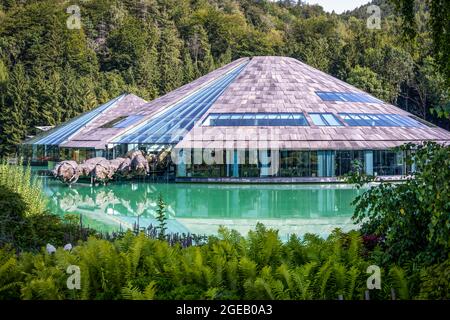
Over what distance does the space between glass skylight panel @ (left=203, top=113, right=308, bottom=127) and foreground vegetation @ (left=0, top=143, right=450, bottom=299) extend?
1089 inches

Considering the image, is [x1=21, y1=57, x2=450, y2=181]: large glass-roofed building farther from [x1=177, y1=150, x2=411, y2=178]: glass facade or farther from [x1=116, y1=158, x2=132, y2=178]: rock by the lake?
[x1=116, y1=158, x2=132, y2=178]: rock by the lake

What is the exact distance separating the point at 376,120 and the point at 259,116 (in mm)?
6934

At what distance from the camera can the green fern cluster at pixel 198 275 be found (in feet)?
22.4

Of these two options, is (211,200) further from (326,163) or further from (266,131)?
(326,163)

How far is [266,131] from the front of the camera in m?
35.3

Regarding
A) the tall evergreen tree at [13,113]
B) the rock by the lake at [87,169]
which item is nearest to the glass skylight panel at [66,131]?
the rock by the lake at [87,169]

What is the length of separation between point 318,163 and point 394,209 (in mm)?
27800

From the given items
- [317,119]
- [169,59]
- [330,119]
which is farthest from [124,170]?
[169,59]

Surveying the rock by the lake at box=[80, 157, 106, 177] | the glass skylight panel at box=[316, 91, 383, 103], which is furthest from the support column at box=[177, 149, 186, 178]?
the glass skylight panel at box=[316, 91, 383, 103]

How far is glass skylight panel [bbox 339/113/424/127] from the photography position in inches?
1464

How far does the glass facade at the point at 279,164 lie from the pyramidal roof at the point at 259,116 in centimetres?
99

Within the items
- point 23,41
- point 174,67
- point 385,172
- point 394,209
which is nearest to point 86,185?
point 385,172

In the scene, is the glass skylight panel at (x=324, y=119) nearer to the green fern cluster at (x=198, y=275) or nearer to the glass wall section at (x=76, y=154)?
the glass wall section at (x=76, y=154)
